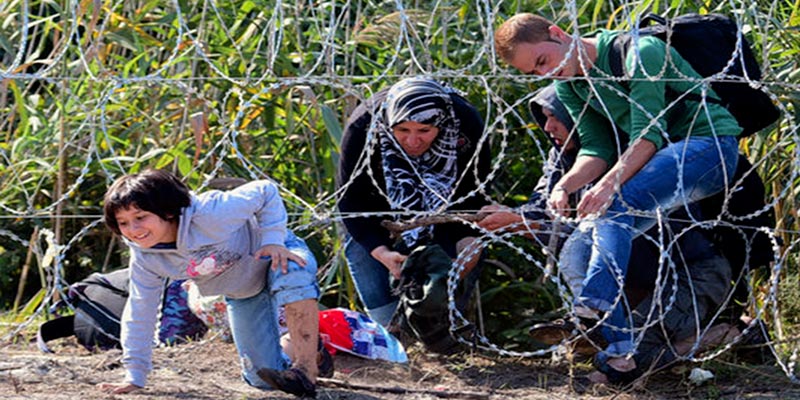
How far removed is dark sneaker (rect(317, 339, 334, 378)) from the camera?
394cm

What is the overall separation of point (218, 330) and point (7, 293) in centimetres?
134

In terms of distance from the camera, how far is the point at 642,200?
145 inches

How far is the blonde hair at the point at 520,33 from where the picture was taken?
3756 millimetres

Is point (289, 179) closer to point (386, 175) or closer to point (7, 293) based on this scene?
point (386, 175)

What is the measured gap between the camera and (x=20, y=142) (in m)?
4.86

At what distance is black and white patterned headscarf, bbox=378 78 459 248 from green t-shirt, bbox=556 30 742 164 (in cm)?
40

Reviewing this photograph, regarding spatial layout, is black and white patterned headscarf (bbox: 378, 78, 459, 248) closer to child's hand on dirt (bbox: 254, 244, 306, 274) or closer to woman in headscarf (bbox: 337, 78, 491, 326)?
woman in headscarf (bbox: 337, 78, 491, 326)

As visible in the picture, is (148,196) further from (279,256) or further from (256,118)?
(256,118)

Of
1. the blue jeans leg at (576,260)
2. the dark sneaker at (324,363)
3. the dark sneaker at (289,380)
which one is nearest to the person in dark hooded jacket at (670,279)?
the blue jeans leg at (576,260)

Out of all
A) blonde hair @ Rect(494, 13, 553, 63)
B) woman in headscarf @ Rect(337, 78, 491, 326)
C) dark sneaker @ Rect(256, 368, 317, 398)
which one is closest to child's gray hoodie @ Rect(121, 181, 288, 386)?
dark sneaker @ Rect(256, 368, 317, 398)

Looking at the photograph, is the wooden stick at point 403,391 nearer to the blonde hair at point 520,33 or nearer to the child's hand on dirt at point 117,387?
the child's hand on dirt at point 117,387

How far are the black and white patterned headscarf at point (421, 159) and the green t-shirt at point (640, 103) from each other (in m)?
0.40

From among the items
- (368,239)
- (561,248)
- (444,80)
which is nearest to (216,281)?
(368,239)

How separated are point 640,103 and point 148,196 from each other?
1.33 metres
